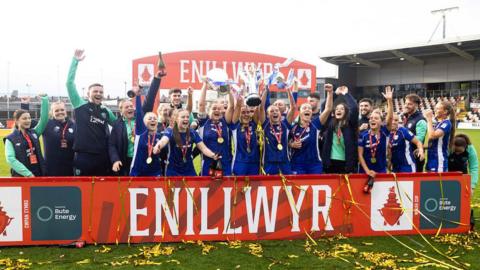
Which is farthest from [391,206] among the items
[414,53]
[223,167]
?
[414,53]

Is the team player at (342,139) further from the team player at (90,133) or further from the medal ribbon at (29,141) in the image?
the medal ribbon at (29,141)

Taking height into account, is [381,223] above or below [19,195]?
below

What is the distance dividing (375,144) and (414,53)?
3924 cm

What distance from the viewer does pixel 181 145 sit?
16.0 ft

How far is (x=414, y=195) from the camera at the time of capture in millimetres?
5105

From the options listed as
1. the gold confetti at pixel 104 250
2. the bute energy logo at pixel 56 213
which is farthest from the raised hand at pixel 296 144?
the bute energy logo at pixel 56 213

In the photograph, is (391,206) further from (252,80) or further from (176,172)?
(176,172)

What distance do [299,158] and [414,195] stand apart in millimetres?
1493

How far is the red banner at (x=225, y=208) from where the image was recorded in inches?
182

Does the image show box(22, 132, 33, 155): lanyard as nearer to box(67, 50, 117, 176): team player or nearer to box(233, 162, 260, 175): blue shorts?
box(67, 50, 117, 176): team player

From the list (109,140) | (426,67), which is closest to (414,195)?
(109,140)

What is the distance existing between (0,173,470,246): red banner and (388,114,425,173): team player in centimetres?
47

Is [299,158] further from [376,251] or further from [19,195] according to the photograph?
[19,195]

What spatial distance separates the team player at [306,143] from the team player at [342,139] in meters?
0.14
